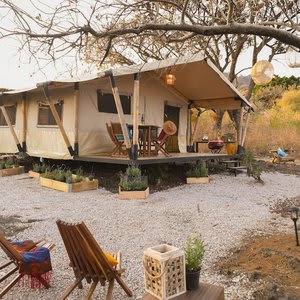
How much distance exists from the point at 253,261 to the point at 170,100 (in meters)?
8.85

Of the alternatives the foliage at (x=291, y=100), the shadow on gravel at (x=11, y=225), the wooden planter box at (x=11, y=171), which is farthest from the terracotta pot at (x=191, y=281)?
the foliage at (x=291, y=100)

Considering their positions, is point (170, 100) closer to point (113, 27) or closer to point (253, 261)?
point (113, 27)

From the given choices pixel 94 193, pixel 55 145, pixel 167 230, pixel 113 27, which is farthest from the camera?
pixel 55 145

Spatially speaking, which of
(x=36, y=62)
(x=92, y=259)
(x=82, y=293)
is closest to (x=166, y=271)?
(x=92, y=259)

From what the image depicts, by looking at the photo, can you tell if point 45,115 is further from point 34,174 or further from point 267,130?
point 267,130

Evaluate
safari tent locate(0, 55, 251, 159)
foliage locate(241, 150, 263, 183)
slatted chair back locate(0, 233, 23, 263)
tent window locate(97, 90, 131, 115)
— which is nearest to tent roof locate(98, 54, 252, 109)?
safari tent locate(0, 55, 251, 159)

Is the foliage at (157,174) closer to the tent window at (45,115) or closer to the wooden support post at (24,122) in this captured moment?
the tent window at (45,115)

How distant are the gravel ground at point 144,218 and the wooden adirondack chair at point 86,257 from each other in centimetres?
38

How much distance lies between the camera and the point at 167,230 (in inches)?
194

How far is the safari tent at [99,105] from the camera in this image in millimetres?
9031

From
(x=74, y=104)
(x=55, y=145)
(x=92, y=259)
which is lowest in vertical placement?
(x=92, y=259)

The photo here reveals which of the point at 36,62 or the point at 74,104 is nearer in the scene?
the point at 36,62

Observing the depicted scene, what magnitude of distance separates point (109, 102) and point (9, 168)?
3.65 m

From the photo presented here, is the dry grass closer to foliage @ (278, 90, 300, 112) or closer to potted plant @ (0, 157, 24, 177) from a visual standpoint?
foliage @ (278, 90, 300, 112)
